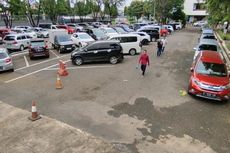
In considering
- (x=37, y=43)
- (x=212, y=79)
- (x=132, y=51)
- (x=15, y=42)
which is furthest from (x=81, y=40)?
(x=212, y=79)

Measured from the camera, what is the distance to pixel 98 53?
16625mm

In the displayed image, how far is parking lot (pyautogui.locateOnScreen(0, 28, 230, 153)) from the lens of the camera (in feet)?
23.1

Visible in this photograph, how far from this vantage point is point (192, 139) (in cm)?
700

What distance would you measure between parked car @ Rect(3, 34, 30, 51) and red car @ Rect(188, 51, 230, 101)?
62.0ft

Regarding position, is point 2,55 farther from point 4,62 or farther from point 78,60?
point 78,60

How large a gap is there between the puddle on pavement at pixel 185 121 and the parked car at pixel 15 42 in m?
17.9

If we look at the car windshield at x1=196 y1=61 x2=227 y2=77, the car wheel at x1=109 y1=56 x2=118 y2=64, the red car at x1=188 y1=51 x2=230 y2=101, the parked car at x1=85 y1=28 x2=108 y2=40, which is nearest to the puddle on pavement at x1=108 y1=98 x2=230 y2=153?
the red car at x1=188 y1=51 x2=230 y2=101

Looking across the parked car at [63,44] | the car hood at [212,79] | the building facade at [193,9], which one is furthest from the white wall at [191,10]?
the car hood at [212,79]

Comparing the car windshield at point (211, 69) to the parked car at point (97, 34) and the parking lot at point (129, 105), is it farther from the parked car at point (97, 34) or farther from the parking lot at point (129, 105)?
the parked car at point (97, 34)

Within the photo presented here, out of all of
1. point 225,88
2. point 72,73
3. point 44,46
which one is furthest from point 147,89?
point 44,46

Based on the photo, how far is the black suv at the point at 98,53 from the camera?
54.5ft

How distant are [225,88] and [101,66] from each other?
29.0 ft

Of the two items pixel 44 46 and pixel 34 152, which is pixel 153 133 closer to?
pixel 34 152

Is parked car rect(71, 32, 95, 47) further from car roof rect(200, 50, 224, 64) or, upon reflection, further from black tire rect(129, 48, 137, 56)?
car roof rect(200, 50, 224, 64)
